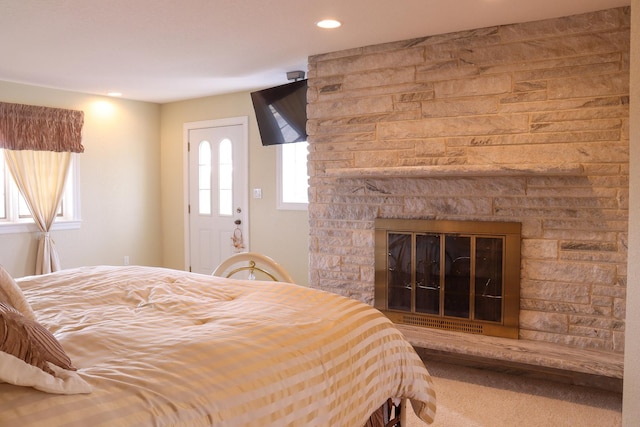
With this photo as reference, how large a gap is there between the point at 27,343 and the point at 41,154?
15.7 ft

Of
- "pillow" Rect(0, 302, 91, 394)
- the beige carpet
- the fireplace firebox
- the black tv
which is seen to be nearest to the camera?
"pillow" Rect(0, 302, 91, 394)

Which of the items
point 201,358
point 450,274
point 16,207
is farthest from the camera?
point 16,207

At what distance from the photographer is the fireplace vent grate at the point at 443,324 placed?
360 centimetres

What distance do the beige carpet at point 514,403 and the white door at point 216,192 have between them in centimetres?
301

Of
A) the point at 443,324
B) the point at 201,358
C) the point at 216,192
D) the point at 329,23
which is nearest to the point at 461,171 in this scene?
the point at 443,324

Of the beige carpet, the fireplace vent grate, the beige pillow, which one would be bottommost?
the beige carpet

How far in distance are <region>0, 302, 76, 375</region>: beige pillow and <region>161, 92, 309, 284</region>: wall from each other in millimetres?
4135

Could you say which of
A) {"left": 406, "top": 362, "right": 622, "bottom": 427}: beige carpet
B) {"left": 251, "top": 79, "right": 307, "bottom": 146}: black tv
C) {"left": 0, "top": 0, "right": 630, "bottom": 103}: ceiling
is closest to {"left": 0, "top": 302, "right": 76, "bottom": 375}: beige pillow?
{"left": 406, "top": 362, "right": 622, "bottom": 427}: beige carpet

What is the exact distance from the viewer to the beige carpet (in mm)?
2857

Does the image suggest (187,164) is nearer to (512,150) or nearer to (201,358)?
(512,150)

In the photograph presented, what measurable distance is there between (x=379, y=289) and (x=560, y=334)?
4.19 feet

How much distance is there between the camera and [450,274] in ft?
12.1

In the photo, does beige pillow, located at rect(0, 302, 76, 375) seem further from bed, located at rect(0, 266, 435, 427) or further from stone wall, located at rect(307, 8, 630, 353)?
stone wall, located at rect(307, 8, 630, 353)

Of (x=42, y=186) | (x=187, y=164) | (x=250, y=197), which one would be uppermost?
(x=187, y=164)
